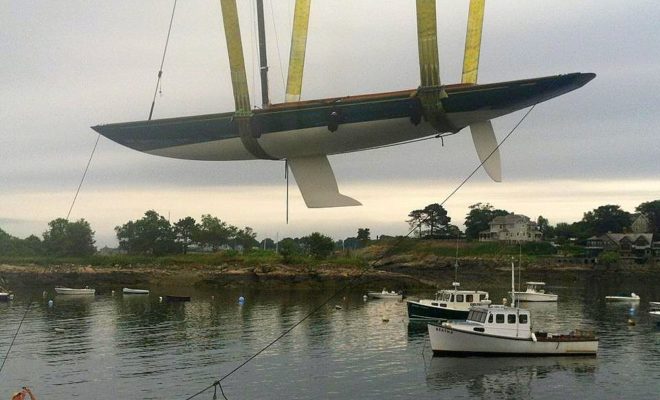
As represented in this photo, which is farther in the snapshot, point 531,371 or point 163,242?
point 163,242

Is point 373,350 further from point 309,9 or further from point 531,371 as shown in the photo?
point 309,9

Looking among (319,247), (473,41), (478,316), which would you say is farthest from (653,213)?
(473,41)

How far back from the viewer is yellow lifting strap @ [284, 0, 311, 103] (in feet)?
18.3

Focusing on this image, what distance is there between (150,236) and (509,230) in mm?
59154

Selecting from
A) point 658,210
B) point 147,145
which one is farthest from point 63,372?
point 658,210

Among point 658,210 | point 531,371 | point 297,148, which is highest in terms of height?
point 658,210

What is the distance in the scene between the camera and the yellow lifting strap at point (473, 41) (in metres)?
5.17

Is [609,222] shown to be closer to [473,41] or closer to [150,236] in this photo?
[150,236]

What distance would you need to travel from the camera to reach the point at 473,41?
5.27 m

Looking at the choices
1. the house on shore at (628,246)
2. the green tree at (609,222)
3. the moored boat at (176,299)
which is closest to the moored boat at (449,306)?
the moored boat at (176,299)

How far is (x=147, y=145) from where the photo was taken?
5.81 meters

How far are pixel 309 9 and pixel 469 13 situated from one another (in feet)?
4.05

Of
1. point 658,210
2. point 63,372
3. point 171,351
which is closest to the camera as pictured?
point 63,372

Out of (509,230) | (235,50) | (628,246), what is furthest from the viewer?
(628,246)
